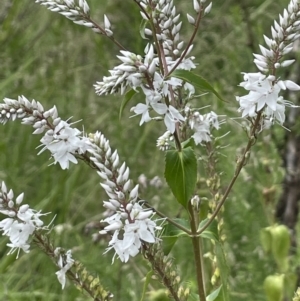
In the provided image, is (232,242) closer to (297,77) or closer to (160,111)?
(297,77)

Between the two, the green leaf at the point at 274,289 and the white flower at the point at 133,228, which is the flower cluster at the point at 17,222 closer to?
the white flower at the point at 133,228

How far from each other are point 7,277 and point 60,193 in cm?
23

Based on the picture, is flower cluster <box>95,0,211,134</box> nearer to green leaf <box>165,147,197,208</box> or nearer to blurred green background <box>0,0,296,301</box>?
green leaf <box>165,147,197,208</box>

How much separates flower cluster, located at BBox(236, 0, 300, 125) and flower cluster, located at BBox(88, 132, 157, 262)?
95 mm

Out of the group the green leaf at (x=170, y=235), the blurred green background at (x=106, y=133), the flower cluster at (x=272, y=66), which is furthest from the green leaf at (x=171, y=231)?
the blurred green background at (x=106, y=133)

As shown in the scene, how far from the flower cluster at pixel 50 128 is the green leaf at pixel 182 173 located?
61 mm

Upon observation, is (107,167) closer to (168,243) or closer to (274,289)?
(168,243)

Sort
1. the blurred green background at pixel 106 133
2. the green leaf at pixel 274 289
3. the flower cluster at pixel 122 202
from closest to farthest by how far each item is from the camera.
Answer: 1. the flower cluster at pixel 122 202
2. the green leaf at pixel 274 289
3. the blurred green background at pixel 106 133

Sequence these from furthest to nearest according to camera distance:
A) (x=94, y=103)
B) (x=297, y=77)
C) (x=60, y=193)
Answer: (x=94, y=103), (x=60, y=193), (x=297, y=77)

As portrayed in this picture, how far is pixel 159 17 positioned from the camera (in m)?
0.39

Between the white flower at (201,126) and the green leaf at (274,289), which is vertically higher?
the white flower at (201,126)

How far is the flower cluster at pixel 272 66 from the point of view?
14.2 inches

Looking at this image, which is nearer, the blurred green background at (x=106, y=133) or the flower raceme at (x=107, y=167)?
the flower raceme at (x=107, y=167)

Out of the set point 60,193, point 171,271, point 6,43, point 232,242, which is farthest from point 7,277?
point 171,271
